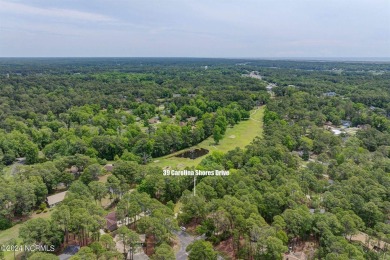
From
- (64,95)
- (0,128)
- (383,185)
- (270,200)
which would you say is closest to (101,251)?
(270,200)

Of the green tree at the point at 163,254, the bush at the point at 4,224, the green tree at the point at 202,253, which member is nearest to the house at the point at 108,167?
the bush at the point at 4,224

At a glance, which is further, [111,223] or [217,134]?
[217,134]

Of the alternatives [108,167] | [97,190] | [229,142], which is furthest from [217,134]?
[97,190]

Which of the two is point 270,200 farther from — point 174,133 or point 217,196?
point 174,133

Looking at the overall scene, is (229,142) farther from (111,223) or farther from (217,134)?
(111,223)

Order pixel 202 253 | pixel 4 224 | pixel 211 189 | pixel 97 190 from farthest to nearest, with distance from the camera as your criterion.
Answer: pixel 211 189 < pixel 97 190 < pixel 4 224 < pixel 202 253

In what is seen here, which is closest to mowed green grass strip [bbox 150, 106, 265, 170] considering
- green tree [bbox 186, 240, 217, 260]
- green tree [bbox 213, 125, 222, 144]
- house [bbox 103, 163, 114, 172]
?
green tree [bbox 213, 125, 222, 144]

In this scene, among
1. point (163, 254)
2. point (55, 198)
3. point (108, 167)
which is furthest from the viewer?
point (108, 167)

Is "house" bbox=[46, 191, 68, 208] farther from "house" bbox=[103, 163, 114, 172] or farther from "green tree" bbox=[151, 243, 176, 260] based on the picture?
"green tree" bbox=[151, 243, 176, 260]
